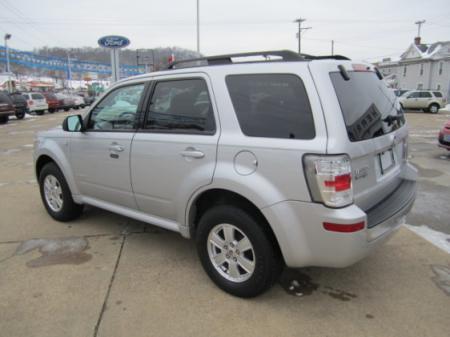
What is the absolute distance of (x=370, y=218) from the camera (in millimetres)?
2756

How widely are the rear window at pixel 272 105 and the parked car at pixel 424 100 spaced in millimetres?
27482

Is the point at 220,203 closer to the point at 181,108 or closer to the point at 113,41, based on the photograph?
the point at 181,108

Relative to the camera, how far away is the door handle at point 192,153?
3.09 meters

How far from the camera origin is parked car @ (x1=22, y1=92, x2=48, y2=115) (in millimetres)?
26656

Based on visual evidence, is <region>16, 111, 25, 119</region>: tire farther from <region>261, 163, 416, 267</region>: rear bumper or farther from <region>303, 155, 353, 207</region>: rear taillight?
<region>303, 155, 353, 207</region>: rear taillight

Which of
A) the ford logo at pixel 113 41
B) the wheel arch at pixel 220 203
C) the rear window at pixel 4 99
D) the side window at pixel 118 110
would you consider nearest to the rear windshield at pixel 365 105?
the wheel arch at pixel 220 203

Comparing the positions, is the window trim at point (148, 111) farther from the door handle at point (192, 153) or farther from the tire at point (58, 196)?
the tire at point (58, 196)

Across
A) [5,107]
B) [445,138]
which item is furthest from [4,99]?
[445,138]

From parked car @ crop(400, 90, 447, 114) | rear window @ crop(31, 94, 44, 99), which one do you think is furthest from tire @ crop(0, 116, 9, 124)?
parked car @ crop(400, 90, 447, 114)

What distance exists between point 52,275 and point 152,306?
44.5 inches

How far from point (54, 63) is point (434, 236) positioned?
2822 inches

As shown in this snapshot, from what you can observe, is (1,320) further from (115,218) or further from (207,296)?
(115,218)

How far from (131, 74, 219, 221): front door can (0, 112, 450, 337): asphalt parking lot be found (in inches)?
25.6

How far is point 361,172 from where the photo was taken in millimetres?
2695
